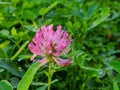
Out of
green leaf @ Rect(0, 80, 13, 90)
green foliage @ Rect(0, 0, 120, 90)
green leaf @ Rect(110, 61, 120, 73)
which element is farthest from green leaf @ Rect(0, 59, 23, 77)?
green leaf @ Rect(110, 61, 120, 73)

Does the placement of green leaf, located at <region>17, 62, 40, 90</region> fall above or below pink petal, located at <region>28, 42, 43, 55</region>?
below

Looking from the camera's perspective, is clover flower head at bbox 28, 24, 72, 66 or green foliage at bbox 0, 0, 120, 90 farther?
green foliage at bbox 0, 0, 120, 90

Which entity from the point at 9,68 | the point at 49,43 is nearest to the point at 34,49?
the point at 49,43

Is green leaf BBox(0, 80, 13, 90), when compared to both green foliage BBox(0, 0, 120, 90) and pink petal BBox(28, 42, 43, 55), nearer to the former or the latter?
green foliage BBox(0, 0, 120, 90)

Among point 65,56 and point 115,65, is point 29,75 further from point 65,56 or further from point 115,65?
point 115,65

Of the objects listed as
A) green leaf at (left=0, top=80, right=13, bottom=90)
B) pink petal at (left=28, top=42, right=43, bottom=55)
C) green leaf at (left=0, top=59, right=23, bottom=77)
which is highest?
pink petal at (left=28, top=42, right=43, bottom=55)

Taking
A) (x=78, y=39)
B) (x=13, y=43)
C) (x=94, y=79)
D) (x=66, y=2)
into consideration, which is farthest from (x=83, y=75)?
(x=66, y=2)

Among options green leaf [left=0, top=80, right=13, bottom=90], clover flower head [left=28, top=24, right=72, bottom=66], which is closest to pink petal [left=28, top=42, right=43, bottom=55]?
clover flower head [left=28, top=24, right=72, bottom=66]

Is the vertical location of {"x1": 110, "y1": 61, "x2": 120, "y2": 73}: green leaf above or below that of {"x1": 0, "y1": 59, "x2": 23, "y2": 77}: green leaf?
below

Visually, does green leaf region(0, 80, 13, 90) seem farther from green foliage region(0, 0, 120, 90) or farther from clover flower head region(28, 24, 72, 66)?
clover flower head region(28, 24, 72, 66)
